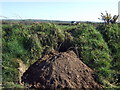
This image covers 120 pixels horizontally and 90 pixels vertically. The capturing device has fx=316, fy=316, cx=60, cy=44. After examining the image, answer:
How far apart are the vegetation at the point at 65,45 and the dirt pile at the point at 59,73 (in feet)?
0.99

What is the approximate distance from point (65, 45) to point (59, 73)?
1.70m

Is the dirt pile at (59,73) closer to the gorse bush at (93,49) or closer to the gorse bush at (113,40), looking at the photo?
the gorse bush at (93,49)

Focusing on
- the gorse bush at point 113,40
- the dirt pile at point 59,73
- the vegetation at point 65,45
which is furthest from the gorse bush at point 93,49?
the dirt pile at point 59,73

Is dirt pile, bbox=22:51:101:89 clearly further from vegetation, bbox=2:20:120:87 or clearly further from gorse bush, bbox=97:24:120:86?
gorse bush, bbox=97:24:120:86

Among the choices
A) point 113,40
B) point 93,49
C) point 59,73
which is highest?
point 113,40

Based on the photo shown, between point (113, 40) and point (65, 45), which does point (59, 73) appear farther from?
point (113, 40)

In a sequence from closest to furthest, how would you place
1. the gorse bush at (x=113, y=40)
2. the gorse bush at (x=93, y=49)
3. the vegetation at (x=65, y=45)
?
1. the vegetation at (x=65, y=45)
2. the gorse bush at (x=93, y=49)
3. the gorse bush at (x=113, y=40)

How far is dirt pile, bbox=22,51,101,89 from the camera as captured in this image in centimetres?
839

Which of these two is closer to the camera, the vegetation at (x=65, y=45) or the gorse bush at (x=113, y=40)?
the vegetation at (x=65, y=45)

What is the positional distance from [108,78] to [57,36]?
2306 millimetres

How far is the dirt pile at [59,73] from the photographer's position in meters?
8.39

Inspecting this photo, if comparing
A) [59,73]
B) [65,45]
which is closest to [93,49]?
[65,45]

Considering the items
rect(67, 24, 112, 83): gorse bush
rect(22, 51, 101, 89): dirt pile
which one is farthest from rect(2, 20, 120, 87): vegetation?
rect(22, 51, 101, 89): dirt pile

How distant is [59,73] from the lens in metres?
8.55
